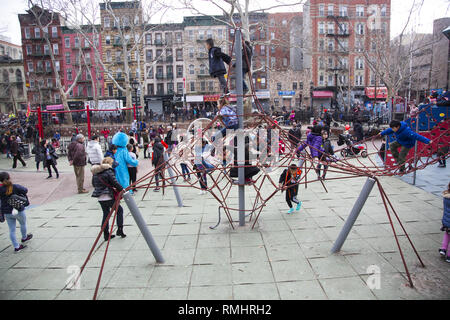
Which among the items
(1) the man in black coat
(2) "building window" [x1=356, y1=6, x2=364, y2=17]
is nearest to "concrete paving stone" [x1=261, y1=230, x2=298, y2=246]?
(1) the man in black coat

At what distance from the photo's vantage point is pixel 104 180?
571cm

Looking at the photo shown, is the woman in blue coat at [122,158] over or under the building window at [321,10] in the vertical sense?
under

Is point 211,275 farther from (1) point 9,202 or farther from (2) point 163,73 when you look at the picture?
(2) point 163,73

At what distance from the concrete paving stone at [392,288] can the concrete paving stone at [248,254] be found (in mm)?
1566

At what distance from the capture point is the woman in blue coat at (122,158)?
8.28 m

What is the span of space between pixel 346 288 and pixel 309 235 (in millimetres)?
1798

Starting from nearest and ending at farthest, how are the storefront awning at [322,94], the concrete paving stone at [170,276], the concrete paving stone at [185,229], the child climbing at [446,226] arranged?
1. the concrete paving stone at [170,276]
2. the child climbing at [446,226]
3. the concrete paving stone at [185,229]
4. the storefront awning at [322,94]

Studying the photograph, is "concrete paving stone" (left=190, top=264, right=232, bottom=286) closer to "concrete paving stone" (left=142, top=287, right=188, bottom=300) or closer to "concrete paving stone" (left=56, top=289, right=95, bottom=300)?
"concrete paving stone" (left=142, top=287, right=188, bottom=300)

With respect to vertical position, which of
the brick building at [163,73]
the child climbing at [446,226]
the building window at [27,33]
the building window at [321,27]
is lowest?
the child climbing at [446,226]

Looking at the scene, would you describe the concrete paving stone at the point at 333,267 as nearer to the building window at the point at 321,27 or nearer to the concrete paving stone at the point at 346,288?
the concrete paving stone at the point at 346,288

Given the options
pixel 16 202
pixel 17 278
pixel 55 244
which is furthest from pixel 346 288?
pixel 16 202

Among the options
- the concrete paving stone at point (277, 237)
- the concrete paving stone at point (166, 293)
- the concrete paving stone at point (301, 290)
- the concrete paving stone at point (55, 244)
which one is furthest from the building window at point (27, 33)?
the concrete paving stone at point (301, 290)
